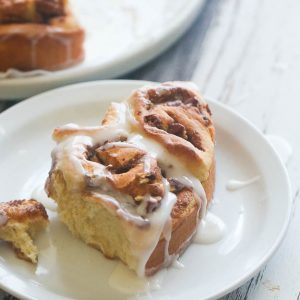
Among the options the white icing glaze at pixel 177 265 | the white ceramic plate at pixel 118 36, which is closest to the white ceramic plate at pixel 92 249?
the white icing glaze at pixel 177 265

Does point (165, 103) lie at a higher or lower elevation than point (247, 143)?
higher

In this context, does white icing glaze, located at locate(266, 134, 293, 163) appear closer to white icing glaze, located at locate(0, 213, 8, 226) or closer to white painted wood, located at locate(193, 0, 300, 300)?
white painted wood, located at locate(193, 0, 300, 300)

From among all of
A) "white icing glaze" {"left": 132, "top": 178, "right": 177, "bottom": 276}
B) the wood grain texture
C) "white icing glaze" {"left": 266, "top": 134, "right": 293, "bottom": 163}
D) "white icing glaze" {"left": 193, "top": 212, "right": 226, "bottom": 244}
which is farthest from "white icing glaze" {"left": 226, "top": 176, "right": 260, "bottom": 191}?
the wood grain texture

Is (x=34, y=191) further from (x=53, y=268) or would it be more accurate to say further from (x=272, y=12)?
(x=272, y=12)

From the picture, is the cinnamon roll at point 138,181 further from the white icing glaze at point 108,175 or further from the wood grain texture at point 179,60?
the wood grain texture at point 179,60

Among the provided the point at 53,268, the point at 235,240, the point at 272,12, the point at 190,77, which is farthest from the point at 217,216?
the point at 272,12

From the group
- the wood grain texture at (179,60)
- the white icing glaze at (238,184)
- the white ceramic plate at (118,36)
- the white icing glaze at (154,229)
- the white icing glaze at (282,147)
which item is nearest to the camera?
the white icing glaze at (154,229)

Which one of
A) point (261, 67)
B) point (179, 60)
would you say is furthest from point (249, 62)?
point (179, 60)
